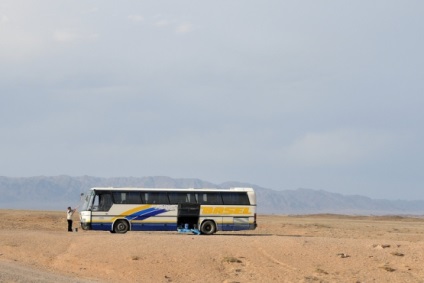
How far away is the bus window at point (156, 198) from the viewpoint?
4562 cm

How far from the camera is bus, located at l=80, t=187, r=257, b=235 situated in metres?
45.3

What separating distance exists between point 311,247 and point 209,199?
41.4 feet

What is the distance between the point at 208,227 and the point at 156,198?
159 inches

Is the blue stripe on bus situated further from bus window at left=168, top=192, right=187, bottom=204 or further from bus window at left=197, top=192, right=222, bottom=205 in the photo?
bus window at left=197, top=192, right=222, bottom=205

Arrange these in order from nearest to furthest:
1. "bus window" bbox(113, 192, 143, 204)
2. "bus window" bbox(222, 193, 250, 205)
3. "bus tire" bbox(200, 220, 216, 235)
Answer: "bus window" bbox(113, 192, 143, 204) → "bus tire" bbox(200, 220, 216, 235) → "bus window" bbox(222, 193, 250, 205)

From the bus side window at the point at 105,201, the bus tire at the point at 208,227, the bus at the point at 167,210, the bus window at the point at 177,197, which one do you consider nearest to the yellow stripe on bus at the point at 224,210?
the bus at the point at 167,210

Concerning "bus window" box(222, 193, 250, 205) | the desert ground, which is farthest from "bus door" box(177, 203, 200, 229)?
the desert ground

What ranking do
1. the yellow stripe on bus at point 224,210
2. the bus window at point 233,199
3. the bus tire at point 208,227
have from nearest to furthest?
1. the bus tire at point 208,227
2. the yellow stripe on bus at point 224,210
3. the bus window at point 233,199

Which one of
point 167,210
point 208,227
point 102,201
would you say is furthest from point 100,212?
point 208,227

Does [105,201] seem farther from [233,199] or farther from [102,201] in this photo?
[233,199]

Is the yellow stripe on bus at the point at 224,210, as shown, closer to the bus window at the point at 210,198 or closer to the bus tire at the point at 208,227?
the bus window at the point at 210,198

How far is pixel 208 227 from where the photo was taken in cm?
4603

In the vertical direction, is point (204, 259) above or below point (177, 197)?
below

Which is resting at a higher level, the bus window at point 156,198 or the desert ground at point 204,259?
the bus window at point 156,198
